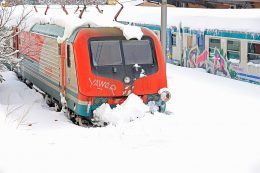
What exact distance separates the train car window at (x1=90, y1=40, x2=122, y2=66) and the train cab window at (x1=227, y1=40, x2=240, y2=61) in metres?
8.33

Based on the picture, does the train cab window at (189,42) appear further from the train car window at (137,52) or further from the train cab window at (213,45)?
the train car window at (137,52)

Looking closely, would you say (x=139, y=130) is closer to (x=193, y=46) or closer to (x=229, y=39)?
(x=229, y=39)

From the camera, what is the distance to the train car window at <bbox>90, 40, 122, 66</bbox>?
1022 cm

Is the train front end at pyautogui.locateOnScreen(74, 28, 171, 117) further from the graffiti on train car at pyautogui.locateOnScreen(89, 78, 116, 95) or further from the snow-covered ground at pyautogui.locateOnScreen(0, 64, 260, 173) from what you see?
the snow-covered ground at pyautogui.locateOnScreen(0, 64, 260, 173)

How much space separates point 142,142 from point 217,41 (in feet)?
38.1

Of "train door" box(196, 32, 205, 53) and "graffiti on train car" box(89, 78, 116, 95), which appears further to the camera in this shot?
"train door" box(196, 32, 205, 53)

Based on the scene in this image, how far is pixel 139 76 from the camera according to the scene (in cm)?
1040

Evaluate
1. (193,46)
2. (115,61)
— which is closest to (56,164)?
(115,61)

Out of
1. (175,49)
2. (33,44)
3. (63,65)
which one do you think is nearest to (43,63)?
(33,44)

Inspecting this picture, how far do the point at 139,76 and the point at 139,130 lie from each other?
188 centimetres

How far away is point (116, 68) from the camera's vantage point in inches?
404

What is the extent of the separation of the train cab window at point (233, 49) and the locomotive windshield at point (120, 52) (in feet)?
25.4

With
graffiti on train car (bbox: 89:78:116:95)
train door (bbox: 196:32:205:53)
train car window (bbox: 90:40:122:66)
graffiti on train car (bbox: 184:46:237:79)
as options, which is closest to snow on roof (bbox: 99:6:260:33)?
train door (bbox: 196:32:205:53)

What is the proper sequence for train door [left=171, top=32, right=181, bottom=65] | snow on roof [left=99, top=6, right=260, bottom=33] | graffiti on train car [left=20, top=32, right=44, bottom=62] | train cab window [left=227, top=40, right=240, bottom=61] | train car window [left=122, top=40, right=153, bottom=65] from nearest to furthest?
train car window [left=122, top=40, right=153, bottom=65]
graffiti on train car [left=20, top=32, right=44, bottom=62]
snow on roof [left=99, top=6, right=260, bottom=33]
train cab window [left=227, top=40, right=240, bottom=61]
train door [left=171, top=32, right=181, bottom=65]
